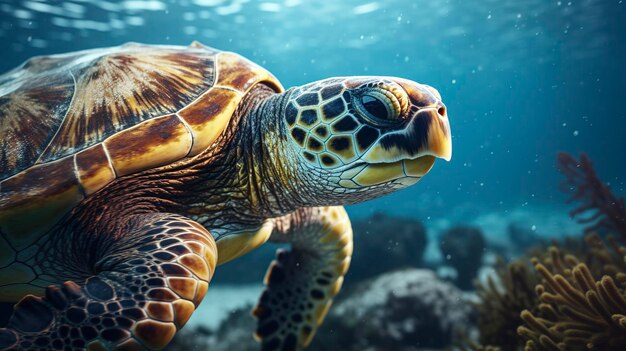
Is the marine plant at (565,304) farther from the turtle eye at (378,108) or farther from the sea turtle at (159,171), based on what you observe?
the turtle eye at (378,108)

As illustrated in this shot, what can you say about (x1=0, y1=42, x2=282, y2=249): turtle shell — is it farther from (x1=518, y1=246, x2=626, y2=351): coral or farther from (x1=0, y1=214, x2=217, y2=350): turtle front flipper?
(x1=518, y1=246, x2=626, y2=351): coral

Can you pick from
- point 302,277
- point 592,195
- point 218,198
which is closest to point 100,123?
point 218,198

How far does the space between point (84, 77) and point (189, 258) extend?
145 cm

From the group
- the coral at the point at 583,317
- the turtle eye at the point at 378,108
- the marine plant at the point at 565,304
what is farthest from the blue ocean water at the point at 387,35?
the turtle eye at the point at 378,108

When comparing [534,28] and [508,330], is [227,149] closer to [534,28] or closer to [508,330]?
[508,330]

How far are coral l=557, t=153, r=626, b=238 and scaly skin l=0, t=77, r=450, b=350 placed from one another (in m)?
3.59

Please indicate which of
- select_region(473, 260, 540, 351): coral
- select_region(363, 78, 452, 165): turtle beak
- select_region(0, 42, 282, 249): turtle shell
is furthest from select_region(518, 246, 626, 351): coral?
select_region(0, 42, 282, 249): turtle shell

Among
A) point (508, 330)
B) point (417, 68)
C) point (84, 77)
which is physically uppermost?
point (417, 68)

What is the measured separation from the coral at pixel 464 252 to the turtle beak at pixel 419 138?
19.9 feet

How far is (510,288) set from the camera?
119 inches

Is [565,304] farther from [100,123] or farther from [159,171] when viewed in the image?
[100,123]

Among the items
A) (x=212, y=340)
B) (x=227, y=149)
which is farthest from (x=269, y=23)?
(x=227, y=149)

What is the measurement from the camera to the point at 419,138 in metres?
1.54

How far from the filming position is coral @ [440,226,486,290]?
22.8ft
